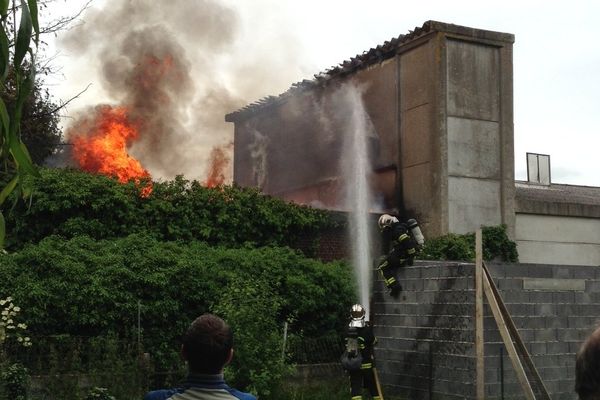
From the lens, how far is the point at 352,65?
75.6 ft

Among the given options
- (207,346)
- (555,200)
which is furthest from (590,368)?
(555,200)

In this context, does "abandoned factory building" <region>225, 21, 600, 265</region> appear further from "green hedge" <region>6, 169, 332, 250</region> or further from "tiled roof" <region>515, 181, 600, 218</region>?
"green hedge" <region>6, 169, 332, 250</region>

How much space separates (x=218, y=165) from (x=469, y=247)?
923cm

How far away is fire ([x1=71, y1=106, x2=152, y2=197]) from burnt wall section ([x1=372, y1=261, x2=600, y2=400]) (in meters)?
8.06

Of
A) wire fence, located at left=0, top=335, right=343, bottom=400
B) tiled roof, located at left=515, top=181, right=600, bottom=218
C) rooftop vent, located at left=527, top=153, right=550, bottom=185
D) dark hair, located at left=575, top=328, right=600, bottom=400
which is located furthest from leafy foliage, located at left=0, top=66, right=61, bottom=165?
dark hair, located at left=575, top=328, right=600, bottom=400

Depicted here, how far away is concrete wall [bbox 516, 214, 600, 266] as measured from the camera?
21.2m

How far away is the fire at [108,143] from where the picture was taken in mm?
19469

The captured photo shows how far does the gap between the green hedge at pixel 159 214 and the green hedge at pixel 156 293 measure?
1.10 m

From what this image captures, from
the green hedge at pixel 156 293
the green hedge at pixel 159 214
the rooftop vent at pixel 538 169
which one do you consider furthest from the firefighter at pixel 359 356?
the rooftop vent at pixel 538 169

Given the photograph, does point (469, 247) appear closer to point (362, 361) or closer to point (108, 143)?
point (362, 361)

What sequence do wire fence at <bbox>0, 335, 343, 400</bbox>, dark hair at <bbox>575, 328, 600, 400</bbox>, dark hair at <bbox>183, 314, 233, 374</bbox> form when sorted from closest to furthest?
1. dark hair at <bbox>575, 328, 600, 400</bbox>
2. dark hair at <bbox>183, 314, 233, 374</bbox>
3. wire fence at <bbox>0, 335, 343, 400</bbox>

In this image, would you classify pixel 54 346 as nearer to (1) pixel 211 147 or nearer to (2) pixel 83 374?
(2) pixel 83 374

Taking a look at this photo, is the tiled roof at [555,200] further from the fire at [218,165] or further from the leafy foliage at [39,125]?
the leafy foliage at [39,125]

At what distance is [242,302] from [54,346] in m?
2.89
